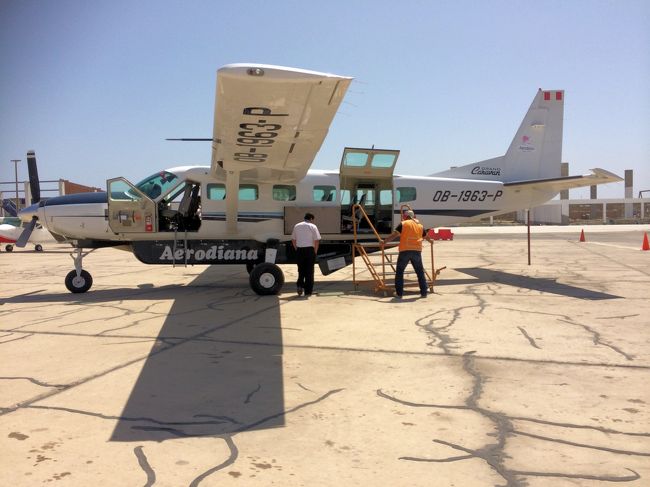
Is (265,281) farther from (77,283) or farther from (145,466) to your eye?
(145,466)

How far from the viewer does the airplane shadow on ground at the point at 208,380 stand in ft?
12.0

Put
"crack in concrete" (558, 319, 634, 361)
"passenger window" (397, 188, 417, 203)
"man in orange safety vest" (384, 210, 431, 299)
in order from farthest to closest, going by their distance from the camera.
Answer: "passenger window" (397, 188, 417, 203)
"man in orange safety vest" (384, 210, 431, 299)
"crack in concrete" (558, 319, 634, 361)

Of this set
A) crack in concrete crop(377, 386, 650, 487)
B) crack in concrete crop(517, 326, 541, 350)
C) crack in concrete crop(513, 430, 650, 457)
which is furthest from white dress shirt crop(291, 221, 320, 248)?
crack in concrete crop(513, 430, 650, 457)

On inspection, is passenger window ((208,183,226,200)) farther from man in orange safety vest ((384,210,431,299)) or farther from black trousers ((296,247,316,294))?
man in orange safety vest ((384,210,431,299))

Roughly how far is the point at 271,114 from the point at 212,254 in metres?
5.13

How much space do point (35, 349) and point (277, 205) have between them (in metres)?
6.21

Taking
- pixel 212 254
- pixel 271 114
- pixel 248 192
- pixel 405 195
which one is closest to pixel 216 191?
pixel 248 192

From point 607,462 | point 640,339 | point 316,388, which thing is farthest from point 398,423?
point 640,339

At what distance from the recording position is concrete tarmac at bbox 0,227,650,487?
3037 millimetres

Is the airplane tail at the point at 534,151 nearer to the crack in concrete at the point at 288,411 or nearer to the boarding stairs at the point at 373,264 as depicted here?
the boarding stairs at the point at 373,264

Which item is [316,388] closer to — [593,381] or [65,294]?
[593,381]

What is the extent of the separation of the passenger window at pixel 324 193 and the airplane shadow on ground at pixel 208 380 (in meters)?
4.01

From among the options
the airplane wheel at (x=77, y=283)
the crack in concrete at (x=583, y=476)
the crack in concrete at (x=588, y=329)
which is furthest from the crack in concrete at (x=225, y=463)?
the airplane wheel at (x=77, y=283)

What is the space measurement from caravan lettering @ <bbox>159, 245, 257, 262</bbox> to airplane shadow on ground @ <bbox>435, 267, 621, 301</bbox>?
444 centimetres
